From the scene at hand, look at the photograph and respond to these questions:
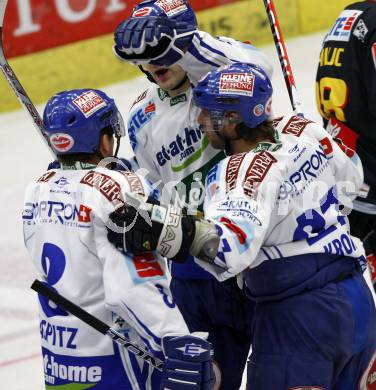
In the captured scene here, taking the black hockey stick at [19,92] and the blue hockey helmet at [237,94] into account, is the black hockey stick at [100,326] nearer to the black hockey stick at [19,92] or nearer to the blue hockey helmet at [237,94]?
the blue hockey helmet at [237,94]

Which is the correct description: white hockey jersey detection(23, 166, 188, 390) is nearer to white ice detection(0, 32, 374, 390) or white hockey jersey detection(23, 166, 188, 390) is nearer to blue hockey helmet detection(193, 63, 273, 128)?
blue hockey helmet detection(193, 63, 273, 128)

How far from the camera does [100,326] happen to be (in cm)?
349

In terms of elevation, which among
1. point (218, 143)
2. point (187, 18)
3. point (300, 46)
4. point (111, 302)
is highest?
point (187, 18)

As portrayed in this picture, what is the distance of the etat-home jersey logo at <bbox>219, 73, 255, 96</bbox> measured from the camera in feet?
11.9

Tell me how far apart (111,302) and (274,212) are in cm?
57

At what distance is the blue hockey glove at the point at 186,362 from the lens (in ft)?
11.1

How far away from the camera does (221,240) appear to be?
134 inches

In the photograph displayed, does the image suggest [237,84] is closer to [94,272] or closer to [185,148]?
[185,148]

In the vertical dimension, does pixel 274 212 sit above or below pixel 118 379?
above

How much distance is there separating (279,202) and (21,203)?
13.2 ft

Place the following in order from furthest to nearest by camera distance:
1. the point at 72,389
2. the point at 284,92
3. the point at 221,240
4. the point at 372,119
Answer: the point at 284,92 < the point at 372,119 < the point at 72,389 < the point at 221,240

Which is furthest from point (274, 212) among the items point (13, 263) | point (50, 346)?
point (13, 263)

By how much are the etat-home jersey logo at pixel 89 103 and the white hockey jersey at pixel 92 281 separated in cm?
18

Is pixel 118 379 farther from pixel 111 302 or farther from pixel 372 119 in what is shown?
pixel 372 119
